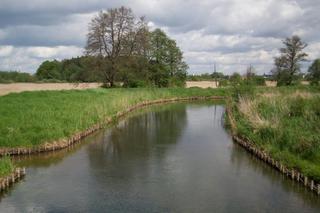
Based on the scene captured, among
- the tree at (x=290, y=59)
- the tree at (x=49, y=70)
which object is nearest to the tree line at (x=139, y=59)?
the tree at (x=290, y=59)

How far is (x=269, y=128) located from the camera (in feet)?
70.2

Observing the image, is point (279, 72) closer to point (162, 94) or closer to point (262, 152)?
point (162, 94)

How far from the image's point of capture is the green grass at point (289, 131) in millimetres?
17016

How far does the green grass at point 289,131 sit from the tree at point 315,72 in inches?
1720

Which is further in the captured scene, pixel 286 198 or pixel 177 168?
pixel 177 168

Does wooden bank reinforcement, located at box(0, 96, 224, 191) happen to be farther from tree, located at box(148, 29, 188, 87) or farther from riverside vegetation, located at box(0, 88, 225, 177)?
tree, located at box(148, 29, 188, 87)

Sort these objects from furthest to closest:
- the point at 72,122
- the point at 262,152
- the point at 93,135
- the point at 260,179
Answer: the point at 93,135
the point at 72,122
the point at 262,152
the point at 260,179

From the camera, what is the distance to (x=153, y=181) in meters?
16.9

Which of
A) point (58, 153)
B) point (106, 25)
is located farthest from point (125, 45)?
point (58, 153)

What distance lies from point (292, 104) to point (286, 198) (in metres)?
12.8

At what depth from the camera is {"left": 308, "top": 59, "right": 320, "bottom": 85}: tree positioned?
7041 cm

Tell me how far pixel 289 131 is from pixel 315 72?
194 ft

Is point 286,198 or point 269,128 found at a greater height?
point 269,128

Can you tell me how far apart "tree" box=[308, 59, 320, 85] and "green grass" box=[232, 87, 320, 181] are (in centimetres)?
4368
